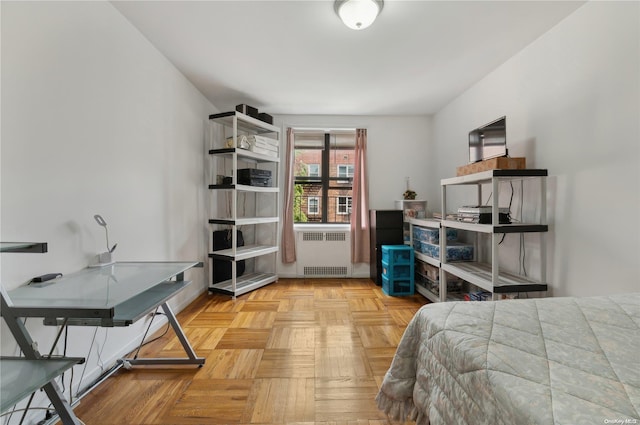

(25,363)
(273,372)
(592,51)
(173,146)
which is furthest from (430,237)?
(25,363)

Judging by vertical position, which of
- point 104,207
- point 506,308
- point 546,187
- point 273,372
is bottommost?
point 273,372

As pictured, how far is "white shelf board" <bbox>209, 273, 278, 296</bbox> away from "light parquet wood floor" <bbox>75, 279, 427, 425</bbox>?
26cm

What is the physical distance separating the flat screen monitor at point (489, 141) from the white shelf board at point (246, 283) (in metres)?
2.80

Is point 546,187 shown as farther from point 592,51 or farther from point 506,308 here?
point 506,308

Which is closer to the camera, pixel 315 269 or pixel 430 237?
pixel 430 237

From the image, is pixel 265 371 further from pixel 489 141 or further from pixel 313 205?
pixel 313 205

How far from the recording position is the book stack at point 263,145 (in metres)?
3.24

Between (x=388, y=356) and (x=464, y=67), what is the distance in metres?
2.66

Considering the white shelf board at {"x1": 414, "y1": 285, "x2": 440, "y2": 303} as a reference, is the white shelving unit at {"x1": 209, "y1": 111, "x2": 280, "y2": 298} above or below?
above

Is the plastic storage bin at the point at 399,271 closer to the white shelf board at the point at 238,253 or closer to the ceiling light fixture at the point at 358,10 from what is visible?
the white shelf board at the point at 238,253

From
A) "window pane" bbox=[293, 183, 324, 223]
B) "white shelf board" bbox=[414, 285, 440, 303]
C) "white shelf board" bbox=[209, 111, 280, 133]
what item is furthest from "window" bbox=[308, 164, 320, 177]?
"white shelf board" bbox=[414, 285, 440, 303]

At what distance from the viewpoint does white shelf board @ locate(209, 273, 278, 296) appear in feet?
10.1

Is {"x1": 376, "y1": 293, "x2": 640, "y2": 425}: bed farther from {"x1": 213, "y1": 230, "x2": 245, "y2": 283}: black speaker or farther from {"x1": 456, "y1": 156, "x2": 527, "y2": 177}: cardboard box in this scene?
{"x1": 213, "y1": 230, "x2": 245, "y2": 283}: black speaker

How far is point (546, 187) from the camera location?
1946mm
